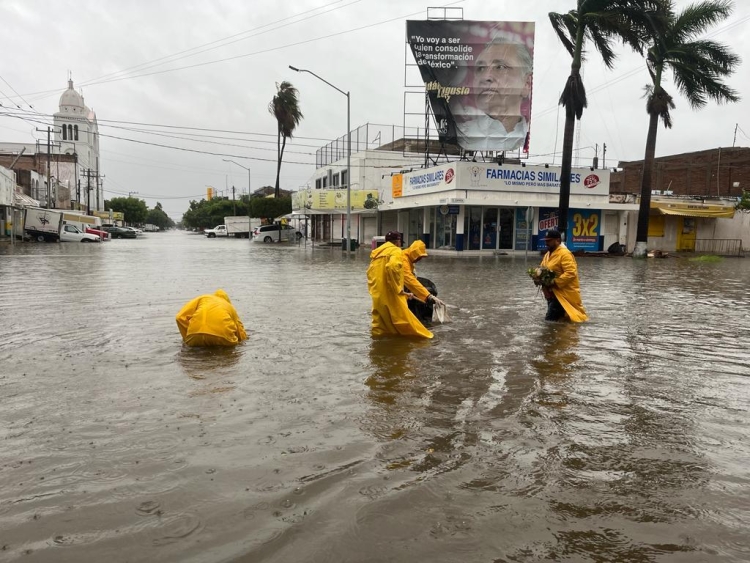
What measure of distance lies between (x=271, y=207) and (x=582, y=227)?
33.1 m

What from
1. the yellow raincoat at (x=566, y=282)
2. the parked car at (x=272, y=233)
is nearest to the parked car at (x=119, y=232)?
the parked car at (x=272, y=233)

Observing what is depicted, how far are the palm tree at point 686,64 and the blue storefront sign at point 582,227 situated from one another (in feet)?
10.2

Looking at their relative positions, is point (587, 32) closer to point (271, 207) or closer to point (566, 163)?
point (566, 163)

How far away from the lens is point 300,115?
59.2 metres

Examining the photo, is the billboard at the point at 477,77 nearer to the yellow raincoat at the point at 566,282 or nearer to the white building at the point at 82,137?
the yellow raincoat at the point at 566,282

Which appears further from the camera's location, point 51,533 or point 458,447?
point 458,447

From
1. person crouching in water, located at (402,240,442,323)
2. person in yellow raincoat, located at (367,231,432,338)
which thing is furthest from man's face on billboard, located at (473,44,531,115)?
person in yellow raincoat, located at (367,231,432,338)

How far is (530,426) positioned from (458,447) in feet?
2.44

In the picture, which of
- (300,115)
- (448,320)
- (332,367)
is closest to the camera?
(332,367)

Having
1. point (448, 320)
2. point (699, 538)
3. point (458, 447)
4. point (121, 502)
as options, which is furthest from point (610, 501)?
point (448, 320)

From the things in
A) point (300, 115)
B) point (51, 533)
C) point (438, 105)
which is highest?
point (300, 115)

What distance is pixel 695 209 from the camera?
35438 millimetres

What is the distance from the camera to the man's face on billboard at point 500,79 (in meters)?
34.5

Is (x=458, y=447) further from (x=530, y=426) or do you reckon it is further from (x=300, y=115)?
(x=300, y=115)
